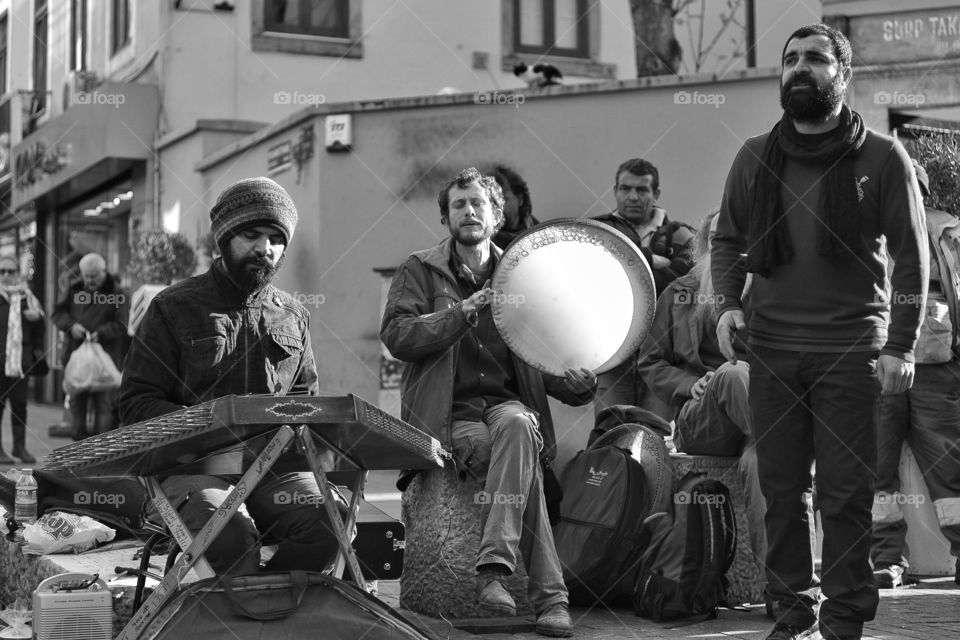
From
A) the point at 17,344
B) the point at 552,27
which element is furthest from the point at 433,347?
the point at 552,27

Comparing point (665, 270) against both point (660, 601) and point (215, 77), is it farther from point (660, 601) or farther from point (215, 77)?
point (215, 77)

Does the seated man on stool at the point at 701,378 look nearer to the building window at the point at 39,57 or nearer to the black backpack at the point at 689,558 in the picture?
the black backpack at the point at 689,558

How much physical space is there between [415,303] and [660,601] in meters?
1.45

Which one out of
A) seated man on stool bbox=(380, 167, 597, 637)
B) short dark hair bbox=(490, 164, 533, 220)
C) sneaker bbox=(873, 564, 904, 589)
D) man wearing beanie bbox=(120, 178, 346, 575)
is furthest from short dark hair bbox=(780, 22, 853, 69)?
short dark hair bbox=(490, 164, 533, 220)

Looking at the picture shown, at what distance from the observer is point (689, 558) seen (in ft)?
17.4

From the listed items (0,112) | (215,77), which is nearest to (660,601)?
(215,77)

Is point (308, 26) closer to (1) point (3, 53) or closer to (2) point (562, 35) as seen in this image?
(2) point (562, 35)

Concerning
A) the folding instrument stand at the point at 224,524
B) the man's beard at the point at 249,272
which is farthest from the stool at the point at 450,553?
the folding instrument stand at the point at 224,524

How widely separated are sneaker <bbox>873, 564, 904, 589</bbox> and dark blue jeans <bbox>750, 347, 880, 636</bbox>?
4.94 feet

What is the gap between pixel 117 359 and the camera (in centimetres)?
1259

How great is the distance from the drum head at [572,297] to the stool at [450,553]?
564mm

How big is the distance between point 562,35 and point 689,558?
43.4ft

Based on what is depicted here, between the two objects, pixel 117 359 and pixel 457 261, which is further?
pixel 117 359

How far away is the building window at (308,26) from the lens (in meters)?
16.3
